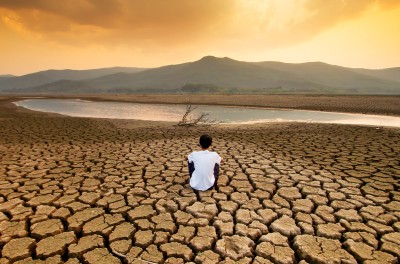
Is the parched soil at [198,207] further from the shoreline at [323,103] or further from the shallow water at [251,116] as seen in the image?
the shoreline at [323,103]

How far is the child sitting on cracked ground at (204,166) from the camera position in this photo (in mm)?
3727

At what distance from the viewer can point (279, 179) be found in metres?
4.39

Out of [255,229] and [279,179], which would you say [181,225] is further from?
[279,179]

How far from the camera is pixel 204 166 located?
3.72 meters

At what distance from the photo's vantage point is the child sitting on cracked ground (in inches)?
147

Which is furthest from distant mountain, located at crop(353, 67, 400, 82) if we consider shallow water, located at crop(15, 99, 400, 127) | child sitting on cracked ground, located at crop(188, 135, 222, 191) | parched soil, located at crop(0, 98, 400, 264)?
child sitting on cracked ground, located at crop(188, 135, 222, 191)

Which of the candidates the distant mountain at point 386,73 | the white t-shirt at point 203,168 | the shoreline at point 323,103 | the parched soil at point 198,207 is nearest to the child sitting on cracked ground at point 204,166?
the white t-shirt at point 203,168

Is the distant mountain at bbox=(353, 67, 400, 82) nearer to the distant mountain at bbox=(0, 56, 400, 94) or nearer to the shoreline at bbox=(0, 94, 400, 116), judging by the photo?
the distant mountain at bbox=(0, 56, 400, 94)

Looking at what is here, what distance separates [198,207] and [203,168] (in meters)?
0.62

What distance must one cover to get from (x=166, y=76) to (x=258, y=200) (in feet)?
536

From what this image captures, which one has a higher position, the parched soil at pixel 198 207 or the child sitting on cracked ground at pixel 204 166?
the child sitting on cracked ground at pixel 204 166

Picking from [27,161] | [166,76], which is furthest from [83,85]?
[27,161]

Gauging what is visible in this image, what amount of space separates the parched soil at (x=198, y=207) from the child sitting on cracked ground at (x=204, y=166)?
0.49ft

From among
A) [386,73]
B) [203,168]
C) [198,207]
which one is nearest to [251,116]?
[203,168]
